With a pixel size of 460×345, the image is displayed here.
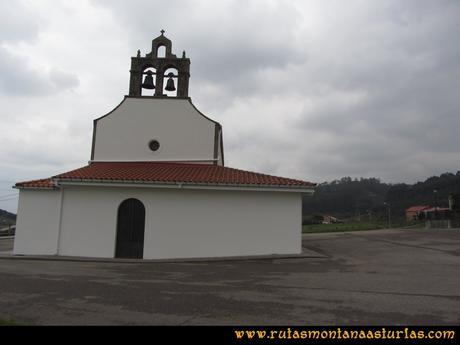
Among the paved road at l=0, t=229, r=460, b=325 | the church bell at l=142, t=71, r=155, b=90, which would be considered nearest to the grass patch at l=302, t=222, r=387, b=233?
the church bell at l=142, t=71, r=155, b=90

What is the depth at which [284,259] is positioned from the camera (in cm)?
1273

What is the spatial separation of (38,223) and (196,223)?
5.63 meters

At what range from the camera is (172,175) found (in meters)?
14.2

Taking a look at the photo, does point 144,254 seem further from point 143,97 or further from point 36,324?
point 36,324

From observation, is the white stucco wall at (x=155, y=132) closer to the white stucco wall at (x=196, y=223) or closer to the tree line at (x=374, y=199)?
the white stucco wall at (x=196, y=223)

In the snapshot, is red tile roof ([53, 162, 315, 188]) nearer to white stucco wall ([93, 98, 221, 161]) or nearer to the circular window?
white stucco wall ([93, 98, 221, 161])

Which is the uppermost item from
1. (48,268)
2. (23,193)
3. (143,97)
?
(143,97)

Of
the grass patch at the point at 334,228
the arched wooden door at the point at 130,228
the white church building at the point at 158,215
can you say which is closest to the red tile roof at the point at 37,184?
the white church building at the point at 158,215

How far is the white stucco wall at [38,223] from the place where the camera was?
46.0ft

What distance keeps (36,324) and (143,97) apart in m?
13.3

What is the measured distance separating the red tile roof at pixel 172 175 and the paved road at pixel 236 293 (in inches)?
116

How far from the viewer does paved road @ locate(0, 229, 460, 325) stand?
5.43 metres

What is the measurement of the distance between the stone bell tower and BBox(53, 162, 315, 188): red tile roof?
336cm
